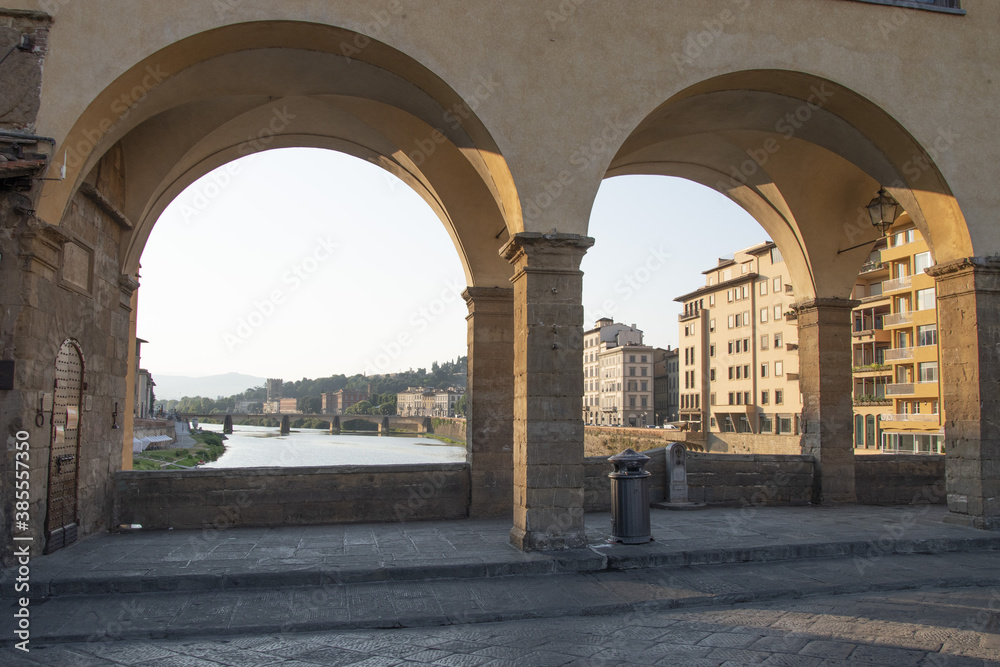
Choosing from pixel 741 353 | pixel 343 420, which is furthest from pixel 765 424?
pixel 343 420

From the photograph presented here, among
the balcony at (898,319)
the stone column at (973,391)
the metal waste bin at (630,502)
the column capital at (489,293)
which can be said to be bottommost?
the metal waste bin at (630,502)

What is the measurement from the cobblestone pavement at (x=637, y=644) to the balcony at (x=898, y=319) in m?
32.1

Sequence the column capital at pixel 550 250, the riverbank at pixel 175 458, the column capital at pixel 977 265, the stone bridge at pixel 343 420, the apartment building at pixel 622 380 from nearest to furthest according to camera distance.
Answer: the column capital at pixel 550 250, the column capital at pixel 977 265, the riverbank at pixel 175 458, the apartment building at pixel 622 380, the stone bridge at pixel 343 420

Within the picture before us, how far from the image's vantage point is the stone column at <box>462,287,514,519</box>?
9.32 m

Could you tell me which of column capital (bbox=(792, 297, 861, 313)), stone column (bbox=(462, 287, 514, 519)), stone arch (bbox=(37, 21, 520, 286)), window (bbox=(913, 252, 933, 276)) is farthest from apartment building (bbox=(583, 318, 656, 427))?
stone arch (bbox=(37, 21, 520, 286))

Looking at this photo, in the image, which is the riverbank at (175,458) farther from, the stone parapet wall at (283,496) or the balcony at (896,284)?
the balcony at (896,284)

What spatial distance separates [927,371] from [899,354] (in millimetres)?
1731

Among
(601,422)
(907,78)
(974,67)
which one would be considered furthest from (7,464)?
(601,422)

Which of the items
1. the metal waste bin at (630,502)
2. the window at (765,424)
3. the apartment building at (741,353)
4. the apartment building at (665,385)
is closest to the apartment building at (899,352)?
the apartment building at (741,353)

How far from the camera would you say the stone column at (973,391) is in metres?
8.05

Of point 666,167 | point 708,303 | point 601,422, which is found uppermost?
point 708,303

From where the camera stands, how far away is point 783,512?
9.41 meters

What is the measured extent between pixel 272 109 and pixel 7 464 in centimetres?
458

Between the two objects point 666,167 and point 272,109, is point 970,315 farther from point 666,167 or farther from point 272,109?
point 272,109
